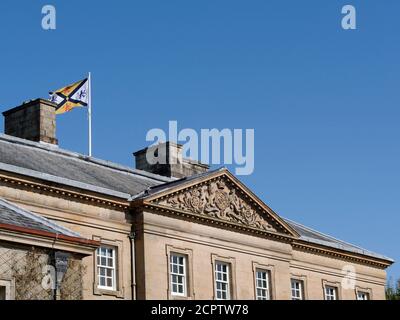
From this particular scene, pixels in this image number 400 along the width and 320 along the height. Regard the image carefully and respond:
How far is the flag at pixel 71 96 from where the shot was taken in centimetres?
4397

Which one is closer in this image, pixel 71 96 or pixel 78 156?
pixel 78 156

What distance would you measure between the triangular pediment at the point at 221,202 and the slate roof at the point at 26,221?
8.57 metres

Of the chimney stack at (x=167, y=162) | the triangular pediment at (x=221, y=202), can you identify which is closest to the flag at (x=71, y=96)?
the chimney stack at (x=167, y=162)

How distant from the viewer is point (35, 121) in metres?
40.0

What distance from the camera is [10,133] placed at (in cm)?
4097

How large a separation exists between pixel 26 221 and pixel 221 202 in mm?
14286

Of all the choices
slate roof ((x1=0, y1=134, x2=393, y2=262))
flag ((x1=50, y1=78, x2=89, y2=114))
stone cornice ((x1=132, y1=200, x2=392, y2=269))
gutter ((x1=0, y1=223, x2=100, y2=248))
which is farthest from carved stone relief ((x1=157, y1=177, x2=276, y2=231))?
gutter ((x1=0, y1=223, x2=100, y2=248))

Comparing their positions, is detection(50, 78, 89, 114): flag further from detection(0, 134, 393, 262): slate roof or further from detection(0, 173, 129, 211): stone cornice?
detection(0, 173, 129, 211): stone cornice

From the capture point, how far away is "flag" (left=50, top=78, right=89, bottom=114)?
4397 centimetres

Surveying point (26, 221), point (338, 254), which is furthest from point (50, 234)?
point (338, 254)

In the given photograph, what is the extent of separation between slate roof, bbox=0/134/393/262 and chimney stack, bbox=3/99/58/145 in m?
1.01

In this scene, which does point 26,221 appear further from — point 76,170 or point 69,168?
point 76,170
